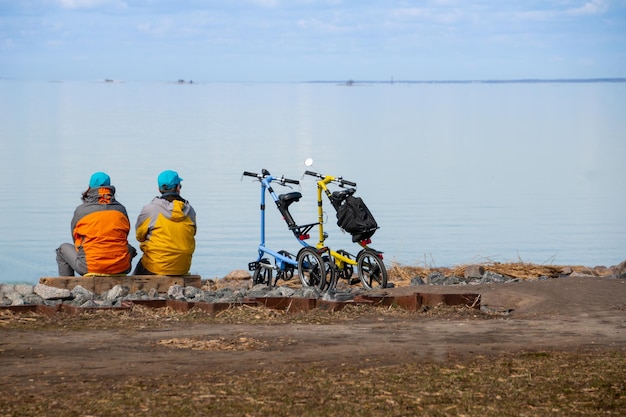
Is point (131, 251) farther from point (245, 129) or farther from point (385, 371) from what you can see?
point (245, 129)

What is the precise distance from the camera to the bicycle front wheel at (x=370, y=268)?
45.1 ft

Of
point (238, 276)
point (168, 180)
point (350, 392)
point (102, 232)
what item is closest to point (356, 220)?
point (168, 180)

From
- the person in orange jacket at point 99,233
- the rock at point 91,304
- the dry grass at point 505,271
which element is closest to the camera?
the rock at point 91,304

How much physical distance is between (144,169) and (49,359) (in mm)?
23681

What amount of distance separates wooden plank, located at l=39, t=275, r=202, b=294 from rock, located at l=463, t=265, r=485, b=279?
13.0 feet

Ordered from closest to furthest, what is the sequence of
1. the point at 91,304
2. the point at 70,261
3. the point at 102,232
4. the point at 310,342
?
1. the point at 310,342
2. the point at 91,304
3. the point at 102,232
4. the point at 70,261

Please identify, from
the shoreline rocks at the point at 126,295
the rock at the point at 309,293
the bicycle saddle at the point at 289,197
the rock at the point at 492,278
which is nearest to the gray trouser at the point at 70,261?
the shoreline rocks at the point at 126,295

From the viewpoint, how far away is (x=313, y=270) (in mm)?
13977

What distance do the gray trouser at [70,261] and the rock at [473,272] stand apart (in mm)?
4326

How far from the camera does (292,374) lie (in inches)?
331

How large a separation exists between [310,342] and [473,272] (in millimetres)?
6417

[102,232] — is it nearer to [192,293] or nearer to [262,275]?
[192,293]

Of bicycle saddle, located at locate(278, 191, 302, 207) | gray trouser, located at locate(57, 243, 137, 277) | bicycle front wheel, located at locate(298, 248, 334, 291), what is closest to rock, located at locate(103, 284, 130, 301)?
gray trouser, located at locate(57, 243, 137, 277)

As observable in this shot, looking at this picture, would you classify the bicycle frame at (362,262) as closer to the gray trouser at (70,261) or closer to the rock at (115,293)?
the rock at (115,293)
